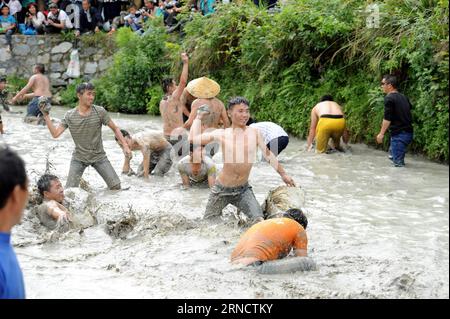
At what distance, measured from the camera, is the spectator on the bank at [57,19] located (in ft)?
69.3

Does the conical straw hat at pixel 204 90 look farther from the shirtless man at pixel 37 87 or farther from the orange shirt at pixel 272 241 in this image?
the shirtless man at pixel 37 87

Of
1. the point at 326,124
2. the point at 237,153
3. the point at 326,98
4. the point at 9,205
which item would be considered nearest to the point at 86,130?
the point at 237,153

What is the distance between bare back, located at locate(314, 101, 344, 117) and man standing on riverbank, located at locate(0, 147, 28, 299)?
9.47 meters

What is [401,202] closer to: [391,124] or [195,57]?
[391,124]

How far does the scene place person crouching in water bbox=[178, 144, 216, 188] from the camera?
9.85 meters

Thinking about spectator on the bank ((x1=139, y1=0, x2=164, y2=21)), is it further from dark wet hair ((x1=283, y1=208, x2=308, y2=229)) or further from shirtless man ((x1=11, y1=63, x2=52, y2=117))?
dark wet hair ((x1=283, y1=208, x2=308, y2=229))

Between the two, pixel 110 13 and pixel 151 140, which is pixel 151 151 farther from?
pixel 110 13

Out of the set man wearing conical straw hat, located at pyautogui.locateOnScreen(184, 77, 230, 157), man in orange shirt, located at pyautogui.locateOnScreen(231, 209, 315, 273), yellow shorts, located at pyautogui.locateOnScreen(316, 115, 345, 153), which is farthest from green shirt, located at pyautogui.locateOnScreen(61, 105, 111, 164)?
yellow shorts, located at pyautogui.locateOnScreen(316, 115, 345, 153)

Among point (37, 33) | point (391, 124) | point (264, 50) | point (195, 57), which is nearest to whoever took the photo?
point (391, 124)

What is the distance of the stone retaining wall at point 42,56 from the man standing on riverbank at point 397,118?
11774mm

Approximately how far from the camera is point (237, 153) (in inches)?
303

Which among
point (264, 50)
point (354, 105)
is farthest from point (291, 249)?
point (264, 50)

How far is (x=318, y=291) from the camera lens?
5969 mm

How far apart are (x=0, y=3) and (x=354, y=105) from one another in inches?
494
